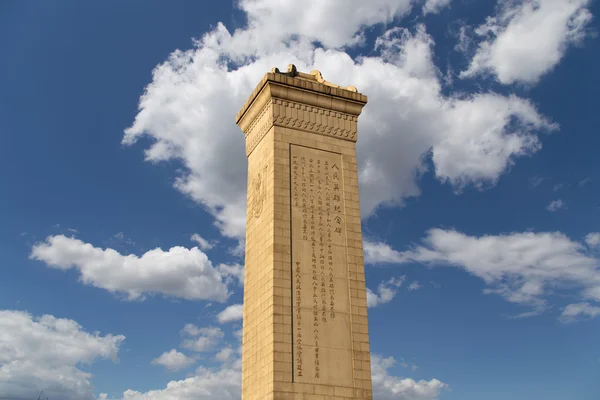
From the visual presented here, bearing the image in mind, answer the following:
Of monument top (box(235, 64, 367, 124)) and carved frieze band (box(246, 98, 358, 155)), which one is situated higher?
monument top (box(235, 64, 367, 124))

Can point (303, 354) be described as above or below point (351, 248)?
below

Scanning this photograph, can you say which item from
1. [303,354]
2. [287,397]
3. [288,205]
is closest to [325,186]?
[288,205]

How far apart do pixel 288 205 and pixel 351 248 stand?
9.11 ft

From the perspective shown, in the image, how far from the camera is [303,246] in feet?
69.4

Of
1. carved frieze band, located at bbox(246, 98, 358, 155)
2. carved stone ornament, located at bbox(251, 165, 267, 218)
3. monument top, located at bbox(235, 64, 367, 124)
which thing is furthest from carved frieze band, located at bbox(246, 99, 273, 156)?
carved stone ornament, located at bbox(251, 165, 267, 218)

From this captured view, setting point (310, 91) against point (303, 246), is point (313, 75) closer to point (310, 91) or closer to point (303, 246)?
point (310, 91)

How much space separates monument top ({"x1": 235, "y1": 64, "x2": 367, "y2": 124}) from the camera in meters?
22.9

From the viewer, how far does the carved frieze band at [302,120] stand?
22766 millimetres

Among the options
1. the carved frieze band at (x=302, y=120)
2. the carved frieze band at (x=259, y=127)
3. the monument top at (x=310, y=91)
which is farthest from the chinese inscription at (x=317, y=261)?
the monument top at (x=310, y=91)

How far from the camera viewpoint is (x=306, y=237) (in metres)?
21.4

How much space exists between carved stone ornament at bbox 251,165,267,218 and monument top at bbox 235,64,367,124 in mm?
3035

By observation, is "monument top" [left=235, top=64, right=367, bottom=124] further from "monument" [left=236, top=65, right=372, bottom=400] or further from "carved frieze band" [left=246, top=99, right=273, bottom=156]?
"carved frieze band" [left=246, top=99, right=273, bottom=156]

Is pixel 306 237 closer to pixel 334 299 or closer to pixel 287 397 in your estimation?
pixel 334 299

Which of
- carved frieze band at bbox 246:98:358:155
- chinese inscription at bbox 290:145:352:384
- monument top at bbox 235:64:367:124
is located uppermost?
monument top at bbox 235:64:367:124
